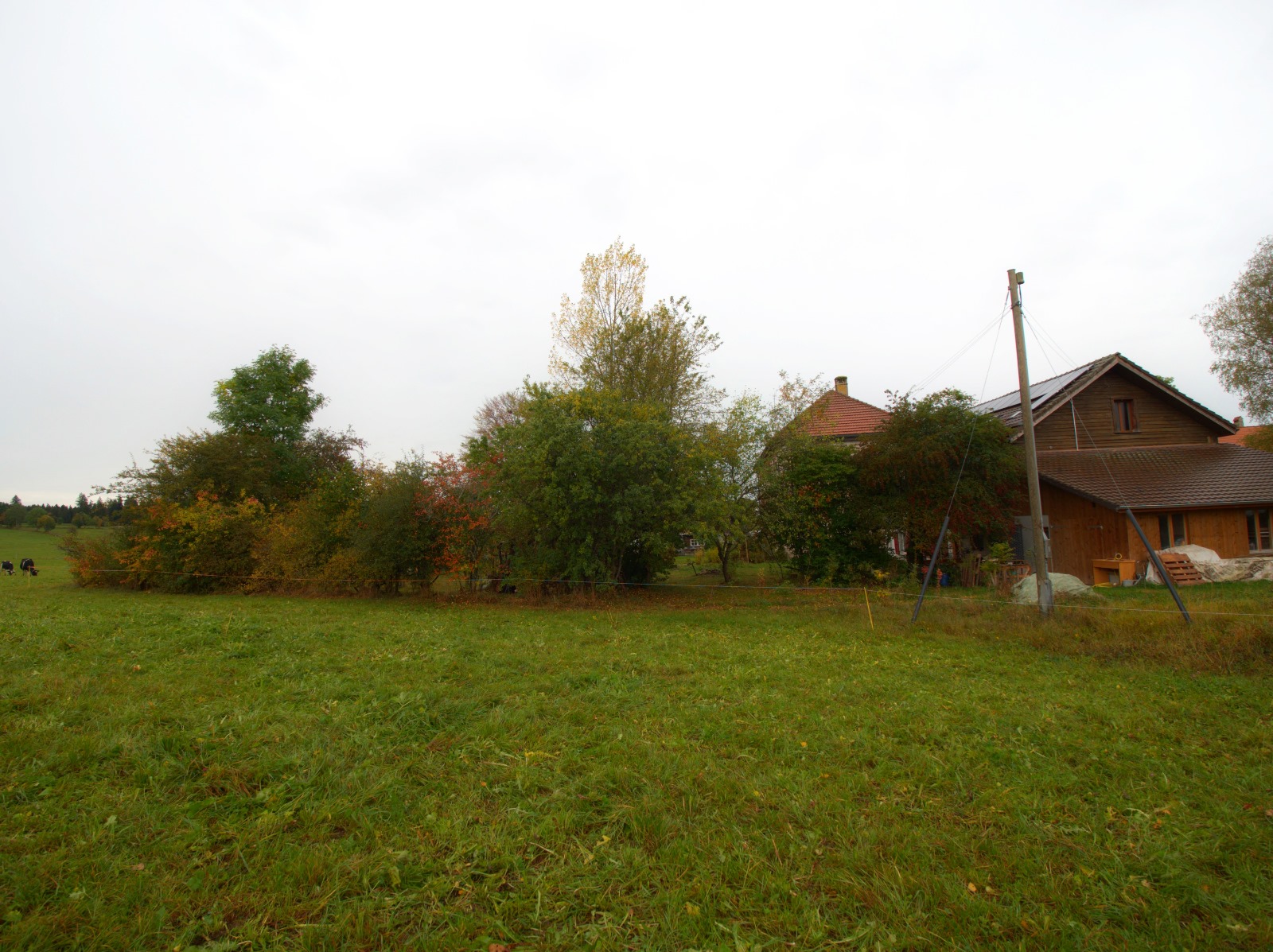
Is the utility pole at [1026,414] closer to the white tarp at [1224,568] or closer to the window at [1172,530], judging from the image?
the white tarp at [1224,568]

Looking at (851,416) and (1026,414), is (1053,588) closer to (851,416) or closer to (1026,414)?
(1026,414)

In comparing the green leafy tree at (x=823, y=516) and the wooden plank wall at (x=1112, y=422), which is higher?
Answer: the wooden plank wall at (x=1112, y=422)

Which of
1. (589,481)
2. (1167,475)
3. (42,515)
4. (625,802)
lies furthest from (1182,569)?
(42,515)

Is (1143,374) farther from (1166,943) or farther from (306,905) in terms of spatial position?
(306,905)

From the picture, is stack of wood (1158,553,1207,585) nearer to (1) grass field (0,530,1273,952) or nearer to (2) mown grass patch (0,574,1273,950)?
(1) grass field (0,530,1273,952)

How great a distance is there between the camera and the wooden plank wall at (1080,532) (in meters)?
18.3

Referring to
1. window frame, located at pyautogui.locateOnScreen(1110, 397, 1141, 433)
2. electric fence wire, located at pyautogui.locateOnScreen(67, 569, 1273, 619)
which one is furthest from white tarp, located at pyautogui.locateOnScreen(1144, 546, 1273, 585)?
electric fence wire, located at pyautogui.locateOnScreen(67, 569, 1273, 619)

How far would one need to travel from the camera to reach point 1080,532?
19.2 m

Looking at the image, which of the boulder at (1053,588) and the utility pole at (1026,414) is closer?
the utility pole at (1026,414)

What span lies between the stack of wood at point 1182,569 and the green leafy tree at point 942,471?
12.5 feet

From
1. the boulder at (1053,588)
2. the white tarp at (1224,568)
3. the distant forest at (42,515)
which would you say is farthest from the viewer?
the distant forest at (42,515)

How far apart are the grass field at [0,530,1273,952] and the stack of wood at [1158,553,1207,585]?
10.3 m

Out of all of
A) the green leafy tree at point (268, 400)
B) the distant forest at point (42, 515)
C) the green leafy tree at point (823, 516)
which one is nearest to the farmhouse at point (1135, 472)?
the green leafy tree at point (823, 516)

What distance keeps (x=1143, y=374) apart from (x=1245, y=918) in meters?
23.3
